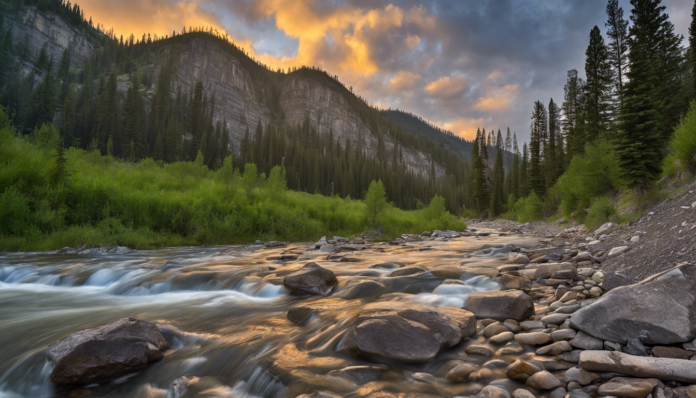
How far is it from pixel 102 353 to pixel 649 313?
6.27 metres

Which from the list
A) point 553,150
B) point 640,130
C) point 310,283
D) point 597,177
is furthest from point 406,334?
point 553,150

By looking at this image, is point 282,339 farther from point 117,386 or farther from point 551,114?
point 551,114

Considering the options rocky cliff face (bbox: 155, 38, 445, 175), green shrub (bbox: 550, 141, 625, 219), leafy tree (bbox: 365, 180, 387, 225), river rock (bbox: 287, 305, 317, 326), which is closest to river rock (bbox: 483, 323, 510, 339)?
river rock (bbox: 287, 305, 317, 326)

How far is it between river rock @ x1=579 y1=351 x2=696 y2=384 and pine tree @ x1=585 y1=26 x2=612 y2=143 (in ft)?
119

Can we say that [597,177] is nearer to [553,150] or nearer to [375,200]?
[375,200]

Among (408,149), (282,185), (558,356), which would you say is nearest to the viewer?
(558,356)

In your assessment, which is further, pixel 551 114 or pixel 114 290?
pixel 551 114

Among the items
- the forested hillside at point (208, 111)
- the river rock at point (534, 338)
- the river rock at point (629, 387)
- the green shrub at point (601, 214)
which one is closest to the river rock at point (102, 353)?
the river rock at point (534, 338)

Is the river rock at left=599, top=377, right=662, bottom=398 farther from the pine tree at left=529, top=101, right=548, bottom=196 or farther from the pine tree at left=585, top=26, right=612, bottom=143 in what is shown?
the pine tree at left=529, top=101, right=548, bottom=196

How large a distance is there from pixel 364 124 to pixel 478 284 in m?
170

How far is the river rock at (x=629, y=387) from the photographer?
2.56 metres

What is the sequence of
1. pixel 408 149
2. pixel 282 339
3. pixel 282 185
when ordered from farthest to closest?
1. pixel 408 149
2. pixel 282 185
3. pixel 282 339

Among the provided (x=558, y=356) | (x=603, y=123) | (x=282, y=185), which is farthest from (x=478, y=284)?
(x=603, y=123)

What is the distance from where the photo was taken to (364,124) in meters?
172
